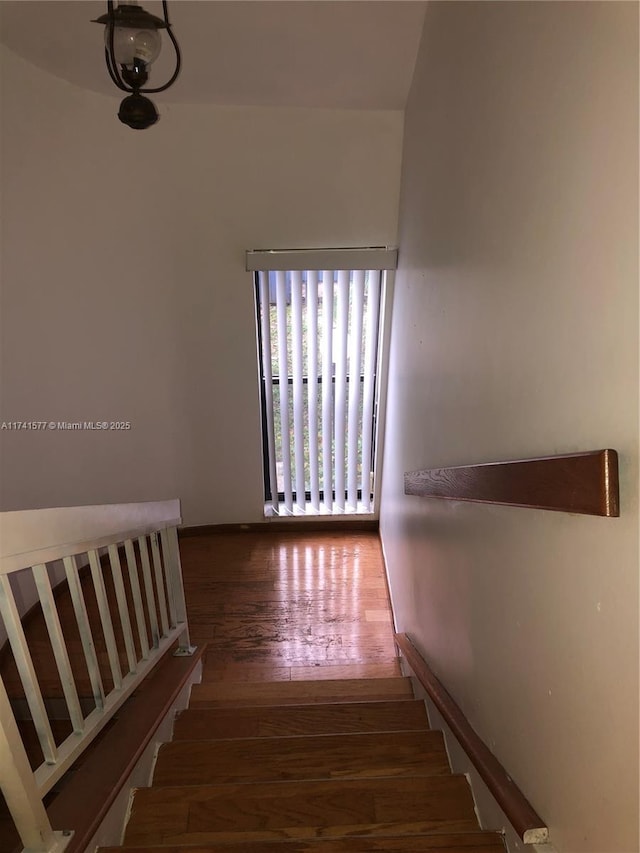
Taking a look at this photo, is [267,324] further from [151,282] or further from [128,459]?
[128,459]

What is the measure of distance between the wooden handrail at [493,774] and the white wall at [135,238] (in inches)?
90.5

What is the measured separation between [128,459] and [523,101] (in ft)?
10.0

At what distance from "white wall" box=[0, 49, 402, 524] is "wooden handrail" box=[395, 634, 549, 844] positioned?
2.30 meters

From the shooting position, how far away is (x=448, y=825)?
142 centimetres

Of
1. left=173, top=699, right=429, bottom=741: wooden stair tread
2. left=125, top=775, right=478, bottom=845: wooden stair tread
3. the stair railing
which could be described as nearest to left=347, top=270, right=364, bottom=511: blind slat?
the stair railing

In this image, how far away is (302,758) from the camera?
1.76m

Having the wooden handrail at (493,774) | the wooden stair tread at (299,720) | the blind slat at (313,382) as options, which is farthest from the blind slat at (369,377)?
the wooden handrail at (493,774)

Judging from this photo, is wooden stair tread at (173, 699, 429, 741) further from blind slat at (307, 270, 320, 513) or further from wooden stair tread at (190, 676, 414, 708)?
blind slat at (307, 270, 320, 513)

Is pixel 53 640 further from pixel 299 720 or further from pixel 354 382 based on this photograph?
pixel 354 382

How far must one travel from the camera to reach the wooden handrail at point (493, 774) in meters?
1.08

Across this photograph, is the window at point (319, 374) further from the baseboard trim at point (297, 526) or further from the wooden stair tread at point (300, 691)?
the wooden stair tread at point (300, 691)

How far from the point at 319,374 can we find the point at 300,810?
2.84m

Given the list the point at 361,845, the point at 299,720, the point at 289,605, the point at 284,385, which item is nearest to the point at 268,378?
the point at 284,385

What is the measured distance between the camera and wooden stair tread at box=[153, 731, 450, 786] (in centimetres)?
169
